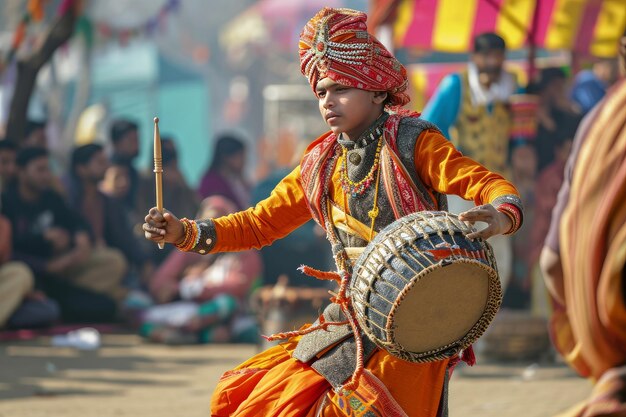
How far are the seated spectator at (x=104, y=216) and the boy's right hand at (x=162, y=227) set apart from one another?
769 centimetres

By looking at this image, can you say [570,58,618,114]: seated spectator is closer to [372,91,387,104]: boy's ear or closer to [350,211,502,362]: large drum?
[372,91,387,104]: boy's ear

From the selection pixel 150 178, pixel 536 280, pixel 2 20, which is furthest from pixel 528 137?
pixel 2 20

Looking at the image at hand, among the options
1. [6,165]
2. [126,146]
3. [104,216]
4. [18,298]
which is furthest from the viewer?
[126,146]

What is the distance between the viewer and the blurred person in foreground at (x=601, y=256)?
10.4ft

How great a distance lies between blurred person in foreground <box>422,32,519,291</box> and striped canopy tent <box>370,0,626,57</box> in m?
1.74

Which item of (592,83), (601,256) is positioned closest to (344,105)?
(601,256)

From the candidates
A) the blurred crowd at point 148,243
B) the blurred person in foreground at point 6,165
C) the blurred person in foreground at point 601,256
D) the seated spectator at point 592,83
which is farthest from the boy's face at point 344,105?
the seated spectator at point 592,83

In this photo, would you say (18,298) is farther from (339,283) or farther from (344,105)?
(344,105)

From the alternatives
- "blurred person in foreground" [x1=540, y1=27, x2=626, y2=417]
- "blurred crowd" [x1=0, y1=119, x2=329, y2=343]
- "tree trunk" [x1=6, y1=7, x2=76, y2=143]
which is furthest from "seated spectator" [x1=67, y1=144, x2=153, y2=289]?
"blurred person in foreground" [x1=540, y1=27, x2=626, y2=417]

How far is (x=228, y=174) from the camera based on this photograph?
1317 centimetres

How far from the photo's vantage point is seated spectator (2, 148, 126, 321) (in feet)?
37.8

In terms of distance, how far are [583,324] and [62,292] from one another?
8861 mm

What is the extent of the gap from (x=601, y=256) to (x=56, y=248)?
8948mm

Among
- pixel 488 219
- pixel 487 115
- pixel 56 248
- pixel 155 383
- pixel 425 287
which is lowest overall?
pixel 155 383
